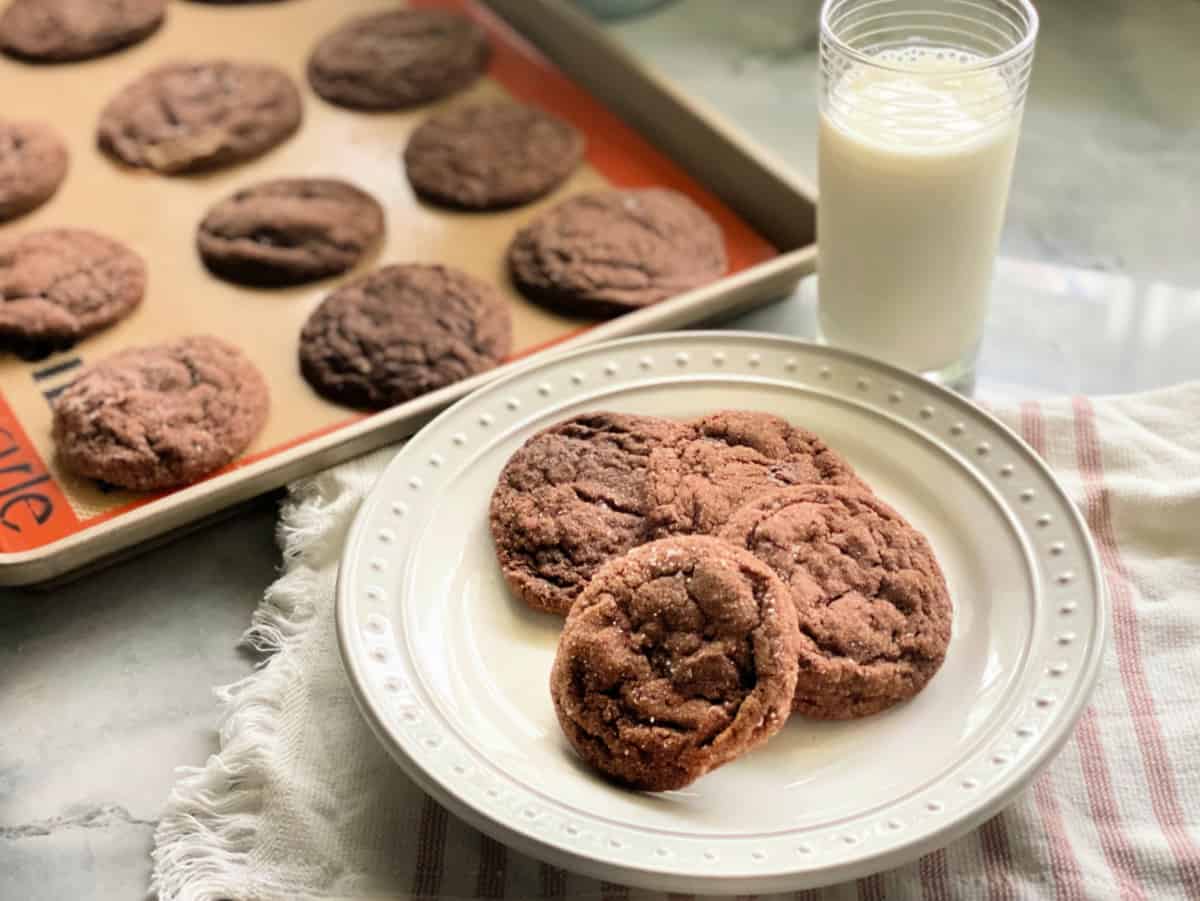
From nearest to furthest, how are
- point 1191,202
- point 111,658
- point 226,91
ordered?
point 111,658
point 1191,202
point 226,91

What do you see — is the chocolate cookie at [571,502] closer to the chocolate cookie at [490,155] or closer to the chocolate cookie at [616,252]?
the chocolate cookie at [616,252]

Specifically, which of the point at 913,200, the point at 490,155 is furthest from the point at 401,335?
the point at 913,200

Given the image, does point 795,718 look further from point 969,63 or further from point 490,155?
point 490,155

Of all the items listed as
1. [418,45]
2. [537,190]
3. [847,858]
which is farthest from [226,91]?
[847,858]

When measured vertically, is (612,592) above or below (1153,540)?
above

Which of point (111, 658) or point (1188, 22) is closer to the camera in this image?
point (111, 658)

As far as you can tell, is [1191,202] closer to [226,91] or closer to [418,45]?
[418,45]

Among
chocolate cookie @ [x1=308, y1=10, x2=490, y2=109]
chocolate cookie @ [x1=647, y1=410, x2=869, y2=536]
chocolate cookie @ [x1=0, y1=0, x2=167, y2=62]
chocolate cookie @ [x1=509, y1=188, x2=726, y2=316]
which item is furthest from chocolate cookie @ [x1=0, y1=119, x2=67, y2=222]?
chocolate cookie @ [x1=647, y1=410, x2=869, y2=536]
